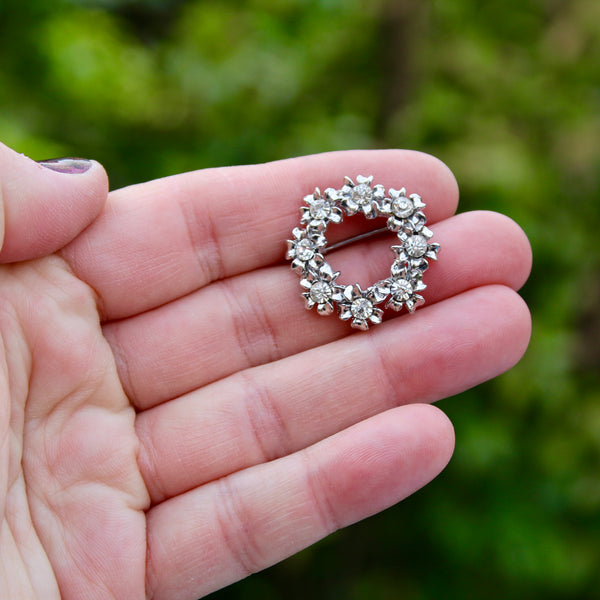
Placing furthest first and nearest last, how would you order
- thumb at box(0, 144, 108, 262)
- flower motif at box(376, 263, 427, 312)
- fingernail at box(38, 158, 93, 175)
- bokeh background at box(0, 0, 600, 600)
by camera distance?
bokeh background at box(0, 0, 600, 600)
flower motif at box(376, 263, 427, 312)
fingernail at box(38, 158, 93, 175)
thumb at box(0, 144, 108, 262)

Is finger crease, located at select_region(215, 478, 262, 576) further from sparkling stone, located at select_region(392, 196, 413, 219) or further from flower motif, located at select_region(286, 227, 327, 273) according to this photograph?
sparkling stone, located at select_region(392, 196, 413, 219)

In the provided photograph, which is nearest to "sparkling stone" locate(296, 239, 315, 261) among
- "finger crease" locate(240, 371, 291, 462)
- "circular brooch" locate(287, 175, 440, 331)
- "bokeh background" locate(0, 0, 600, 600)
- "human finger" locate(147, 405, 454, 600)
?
"circular brooch" locate(287, 175, 440, 331)

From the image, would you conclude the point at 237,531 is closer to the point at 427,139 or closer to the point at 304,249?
the point at 304,249

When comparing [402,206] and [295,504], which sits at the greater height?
[402,206]

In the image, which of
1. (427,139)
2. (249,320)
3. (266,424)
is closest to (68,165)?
(249,320)

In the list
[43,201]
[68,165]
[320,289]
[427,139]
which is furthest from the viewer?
[427,139]

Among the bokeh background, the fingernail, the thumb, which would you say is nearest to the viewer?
the thumb
